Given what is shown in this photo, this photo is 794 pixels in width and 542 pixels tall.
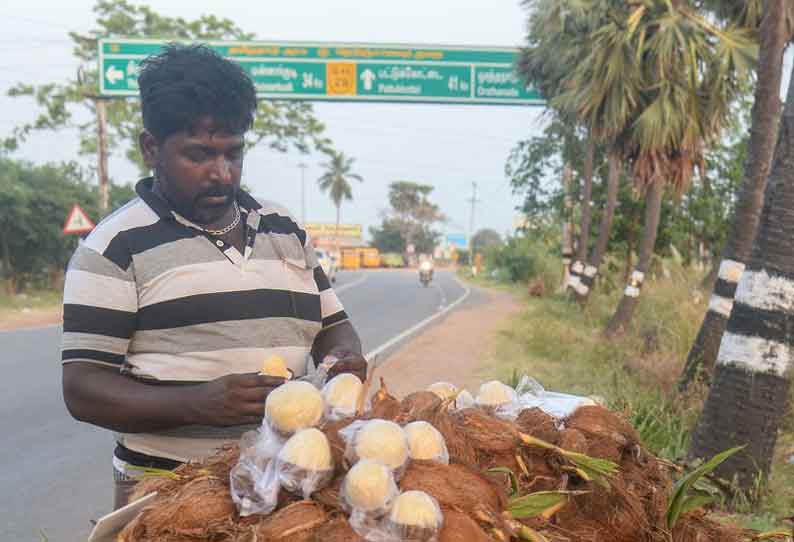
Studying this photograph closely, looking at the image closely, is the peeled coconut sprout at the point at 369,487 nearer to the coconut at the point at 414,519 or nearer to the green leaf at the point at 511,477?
the coconut at the point at 414,519

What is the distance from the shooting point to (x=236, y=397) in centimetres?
153

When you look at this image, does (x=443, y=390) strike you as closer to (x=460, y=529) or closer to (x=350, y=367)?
(x=350, y=367)

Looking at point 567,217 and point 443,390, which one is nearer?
point 443,390

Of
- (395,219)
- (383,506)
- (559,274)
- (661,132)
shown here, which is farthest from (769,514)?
(395,219)

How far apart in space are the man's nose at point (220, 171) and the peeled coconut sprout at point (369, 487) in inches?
36.7

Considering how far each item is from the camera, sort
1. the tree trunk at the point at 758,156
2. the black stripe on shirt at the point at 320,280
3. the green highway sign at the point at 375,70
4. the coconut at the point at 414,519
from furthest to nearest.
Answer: the green highway sign at the point at 375,70, the tree trunk at the point at 758,156, the black stripe on shirt at the point at 320,280, the coconut at the point at 414,519

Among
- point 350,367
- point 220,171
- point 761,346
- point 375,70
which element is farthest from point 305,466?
point 375,70

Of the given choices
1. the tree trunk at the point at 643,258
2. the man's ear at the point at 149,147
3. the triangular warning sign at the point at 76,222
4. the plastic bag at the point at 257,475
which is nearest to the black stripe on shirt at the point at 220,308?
the man's ear at the point at 149,147

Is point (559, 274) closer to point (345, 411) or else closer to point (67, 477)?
point (67, 477)

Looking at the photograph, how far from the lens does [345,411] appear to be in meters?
1.33

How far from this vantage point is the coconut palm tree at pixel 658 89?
11039 mm

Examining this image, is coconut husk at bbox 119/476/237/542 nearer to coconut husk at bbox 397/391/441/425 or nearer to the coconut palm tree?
coconut husk at bbox 397/391/441/425

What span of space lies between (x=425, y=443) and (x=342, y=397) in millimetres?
192

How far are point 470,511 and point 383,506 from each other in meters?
0.14
